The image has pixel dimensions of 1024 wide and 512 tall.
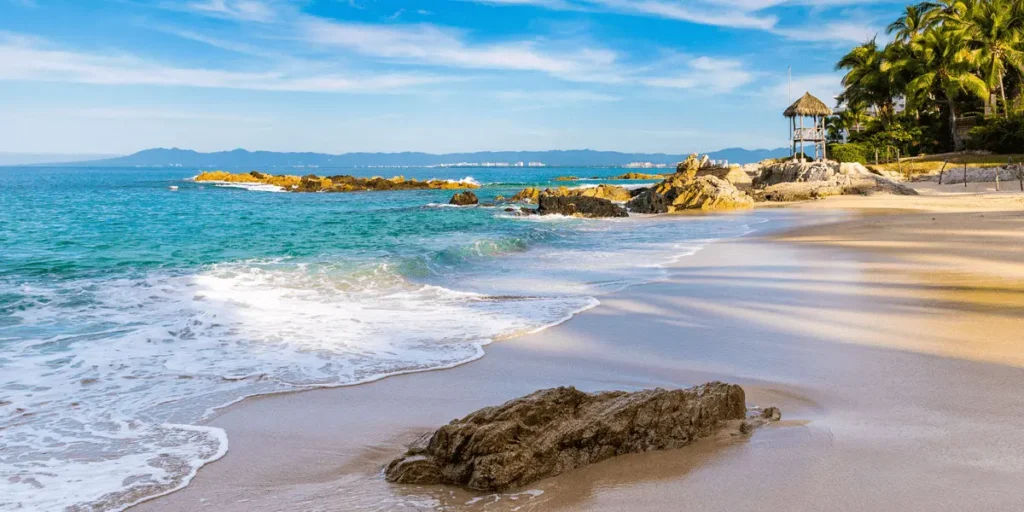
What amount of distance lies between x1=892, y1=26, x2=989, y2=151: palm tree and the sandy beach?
34680mm

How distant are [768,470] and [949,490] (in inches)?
30.3

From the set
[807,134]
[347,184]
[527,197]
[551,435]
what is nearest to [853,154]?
[807,134]

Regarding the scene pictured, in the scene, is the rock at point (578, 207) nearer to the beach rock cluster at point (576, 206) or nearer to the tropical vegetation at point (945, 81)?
the beach rock cluster at point (576, 206)

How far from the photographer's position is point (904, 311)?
7.60 m

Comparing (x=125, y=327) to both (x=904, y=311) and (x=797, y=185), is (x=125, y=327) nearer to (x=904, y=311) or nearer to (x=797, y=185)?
(x=904, y=311)

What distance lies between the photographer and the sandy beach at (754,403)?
137 inches

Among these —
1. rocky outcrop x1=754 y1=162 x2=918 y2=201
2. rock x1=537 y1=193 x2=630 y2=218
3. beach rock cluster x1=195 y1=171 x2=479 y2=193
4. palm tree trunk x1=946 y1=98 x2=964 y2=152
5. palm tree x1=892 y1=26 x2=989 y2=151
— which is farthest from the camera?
beach rock cluster x1=195 y1=171 x2=479 y2=193

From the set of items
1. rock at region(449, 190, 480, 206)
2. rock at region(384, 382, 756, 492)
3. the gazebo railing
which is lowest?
rock at region(384, 382, 756, 492)

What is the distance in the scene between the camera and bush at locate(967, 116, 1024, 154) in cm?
3616

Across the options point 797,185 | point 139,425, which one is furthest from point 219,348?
point 797,185

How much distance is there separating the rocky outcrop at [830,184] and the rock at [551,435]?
31.2m

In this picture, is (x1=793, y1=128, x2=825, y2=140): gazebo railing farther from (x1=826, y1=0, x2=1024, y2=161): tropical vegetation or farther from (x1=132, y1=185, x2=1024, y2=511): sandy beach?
(x1=132, y1=185, x2=1024, y2=511): sandy beach

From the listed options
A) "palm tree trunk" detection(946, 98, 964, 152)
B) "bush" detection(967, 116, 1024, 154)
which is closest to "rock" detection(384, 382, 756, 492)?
"bush" detection(967, 116, 1024, 154)

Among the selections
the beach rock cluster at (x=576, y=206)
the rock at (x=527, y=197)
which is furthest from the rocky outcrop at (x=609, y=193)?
the beach rock cluster at (x=576, y=206)
